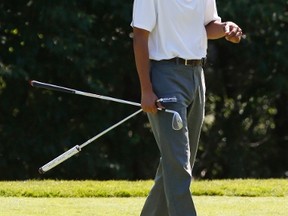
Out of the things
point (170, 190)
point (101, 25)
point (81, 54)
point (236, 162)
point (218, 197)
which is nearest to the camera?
point (170, 190)

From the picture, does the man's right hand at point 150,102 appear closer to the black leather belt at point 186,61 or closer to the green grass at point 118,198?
the black leather belt at point 186,61

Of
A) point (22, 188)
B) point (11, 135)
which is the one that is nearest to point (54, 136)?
point (11, 135)

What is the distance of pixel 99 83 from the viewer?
14820 mm

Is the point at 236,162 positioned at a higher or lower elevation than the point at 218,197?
lower

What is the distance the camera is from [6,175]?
15.2 meters

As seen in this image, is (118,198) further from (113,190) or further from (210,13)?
(210,13)

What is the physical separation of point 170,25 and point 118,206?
207 centimetres

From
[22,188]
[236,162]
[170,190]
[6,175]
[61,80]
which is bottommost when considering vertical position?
[236,162]

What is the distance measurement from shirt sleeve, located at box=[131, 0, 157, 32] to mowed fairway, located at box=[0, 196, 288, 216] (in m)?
1.73

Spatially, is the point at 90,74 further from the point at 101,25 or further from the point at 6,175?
the point at 6,175

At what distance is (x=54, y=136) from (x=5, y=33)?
1.74 metres

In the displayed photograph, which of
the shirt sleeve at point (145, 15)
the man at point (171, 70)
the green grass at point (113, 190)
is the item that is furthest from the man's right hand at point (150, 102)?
the green grass at point (113, 190)

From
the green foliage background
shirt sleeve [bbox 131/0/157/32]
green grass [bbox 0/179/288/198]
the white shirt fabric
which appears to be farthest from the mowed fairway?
the green foliage background

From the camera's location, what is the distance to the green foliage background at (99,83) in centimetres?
1459
